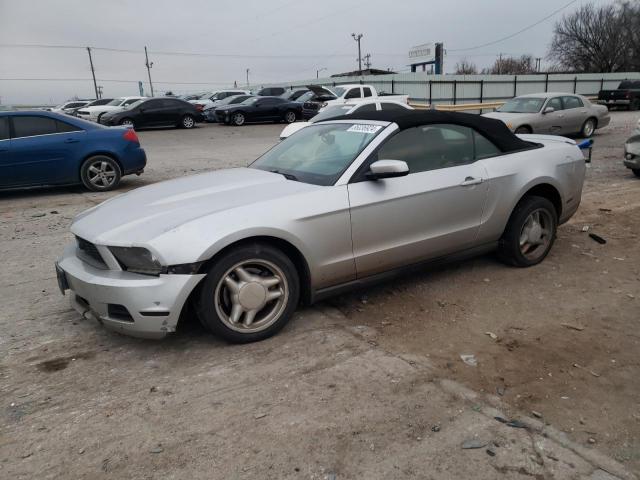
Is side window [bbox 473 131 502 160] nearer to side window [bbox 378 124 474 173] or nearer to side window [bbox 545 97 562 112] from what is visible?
side window [bbox 378 124 474 173]

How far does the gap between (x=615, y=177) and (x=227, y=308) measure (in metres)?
8.83

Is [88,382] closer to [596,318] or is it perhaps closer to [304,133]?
[304,133]

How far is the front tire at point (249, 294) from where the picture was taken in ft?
11.0

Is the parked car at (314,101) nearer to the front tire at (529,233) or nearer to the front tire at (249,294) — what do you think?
the front tire at (529,233)

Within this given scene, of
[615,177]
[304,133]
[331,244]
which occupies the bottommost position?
[615,177]

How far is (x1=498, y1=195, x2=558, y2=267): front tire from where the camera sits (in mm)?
4863

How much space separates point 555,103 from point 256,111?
14.8 metres

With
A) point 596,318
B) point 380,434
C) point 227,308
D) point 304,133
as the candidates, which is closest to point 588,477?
point 380,434

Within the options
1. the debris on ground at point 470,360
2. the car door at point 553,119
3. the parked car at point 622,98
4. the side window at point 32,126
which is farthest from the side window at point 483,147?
the parked car at point 622,98

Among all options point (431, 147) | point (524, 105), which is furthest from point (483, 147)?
point (524, 105)

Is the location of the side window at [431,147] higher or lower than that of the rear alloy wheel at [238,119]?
higher

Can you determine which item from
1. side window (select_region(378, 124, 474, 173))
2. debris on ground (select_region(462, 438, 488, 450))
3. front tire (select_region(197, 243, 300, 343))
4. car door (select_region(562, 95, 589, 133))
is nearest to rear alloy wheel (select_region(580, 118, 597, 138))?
car door (select_region(562, 95, 589, 133))

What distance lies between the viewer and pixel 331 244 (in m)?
3.74

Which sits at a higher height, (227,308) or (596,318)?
(227,308)
